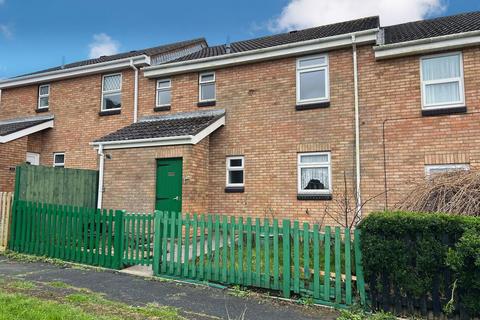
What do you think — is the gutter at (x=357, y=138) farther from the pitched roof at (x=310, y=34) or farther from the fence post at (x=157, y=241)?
the fence post at (x=157, y=241)

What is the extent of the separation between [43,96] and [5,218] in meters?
8.37

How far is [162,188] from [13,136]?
6.86 metres

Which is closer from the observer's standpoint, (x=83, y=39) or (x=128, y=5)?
(x=128, y=5)

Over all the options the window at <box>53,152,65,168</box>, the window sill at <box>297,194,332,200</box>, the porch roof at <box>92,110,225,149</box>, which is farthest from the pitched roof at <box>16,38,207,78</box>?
the window sill at <box>297,194,332,200</box>

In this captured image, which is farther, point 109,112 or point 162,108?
point 109,112

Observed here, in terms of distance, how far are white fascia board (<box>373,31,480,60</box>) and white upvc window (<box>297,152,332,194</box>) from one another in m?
3.26

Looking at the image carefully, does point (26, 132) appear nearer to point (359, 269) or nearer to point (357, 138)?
point (357, 138)

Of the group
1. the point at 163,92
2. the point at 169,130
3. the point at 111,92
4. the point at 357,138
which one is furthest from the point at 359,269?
the point at 111,92

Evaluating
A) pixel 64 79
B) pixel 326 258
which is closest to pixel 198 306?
pixel 326 258

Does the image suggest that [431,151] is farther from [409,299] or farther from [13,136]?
[13,136]

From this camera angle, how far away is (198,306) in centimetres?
561

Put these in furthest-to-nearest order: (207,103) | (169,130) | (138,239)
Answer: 1. (207,103)
2. (169,130)
3. (138,239)

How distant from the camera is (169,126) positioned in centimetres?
1239

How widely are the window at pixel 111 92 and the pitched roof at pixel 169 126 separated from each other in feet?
5.48
